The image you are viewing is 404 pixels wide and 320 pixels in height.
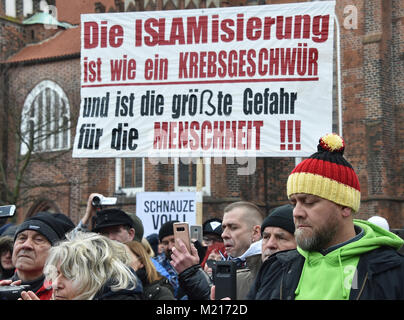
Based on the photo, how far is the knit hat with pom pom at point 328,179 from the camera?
131 inches

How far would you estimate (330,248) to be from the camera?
130 inches

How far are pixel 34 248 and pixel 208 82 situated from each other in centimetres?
517

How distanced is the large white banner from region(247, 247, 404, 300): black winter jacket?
5731 millimetres

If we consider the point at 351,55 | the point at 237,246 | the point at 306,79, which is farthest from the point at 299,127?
the point at 351,55

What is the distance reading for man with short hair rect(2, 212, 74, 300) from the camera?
486 centimetres

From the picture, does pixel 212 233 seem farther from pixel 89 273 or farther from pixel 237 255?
pixel 89 273

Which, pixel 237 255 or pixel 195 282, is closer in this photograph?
pixel 195 282

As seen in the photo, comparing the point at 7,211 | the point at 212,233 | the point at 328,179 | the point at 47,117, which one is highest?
the point at 47,117

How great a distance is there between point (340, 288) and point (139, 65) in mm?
7161

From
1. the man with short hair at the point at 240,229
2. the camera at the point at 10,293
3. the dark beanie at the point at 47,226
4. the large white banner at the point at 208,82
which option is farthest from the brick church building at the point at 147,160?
the camera at the point at 10,293

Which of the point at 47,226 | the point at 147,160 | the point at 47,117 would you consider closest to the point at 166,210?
the point at 47,226

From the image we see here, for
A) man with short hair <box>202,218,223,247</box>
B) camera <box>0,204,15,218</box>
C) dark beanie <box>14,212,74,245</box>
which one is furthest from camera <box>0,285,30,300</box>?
man with short hair <box>202,218,223,247</box>

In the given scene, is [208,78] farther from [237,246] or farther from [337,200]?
[337,200]
